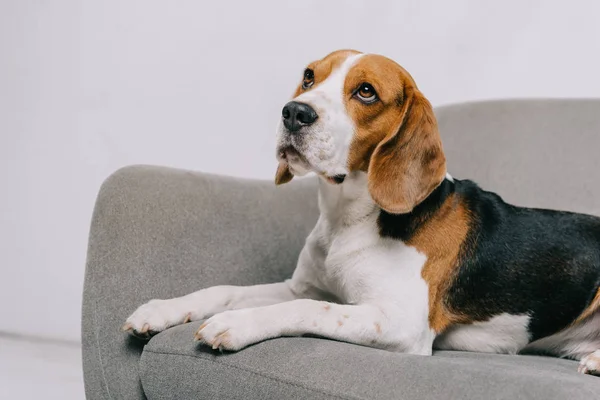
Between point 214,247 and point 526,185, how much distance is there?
1.56 meters

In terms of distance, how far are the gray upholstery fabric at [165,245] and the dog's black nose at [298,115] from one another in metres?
0.79

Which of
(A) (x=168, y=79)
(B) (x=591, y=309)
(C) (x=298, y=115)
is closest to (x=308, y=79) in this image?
(C) (x=298, y=115)

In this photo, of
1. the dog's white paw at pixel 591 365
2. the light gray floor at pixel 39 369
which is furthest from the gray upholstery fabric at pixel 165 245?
the light gray floor at pixel 39 369

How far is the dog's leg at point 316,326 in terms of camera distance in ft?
7.06

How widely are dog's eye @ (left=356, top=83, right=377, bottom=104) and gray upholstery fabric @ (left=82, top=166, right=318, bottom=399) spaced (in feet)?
2.92

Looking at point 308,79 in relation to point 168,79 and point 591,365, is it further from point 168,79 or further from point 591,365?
point 168,79

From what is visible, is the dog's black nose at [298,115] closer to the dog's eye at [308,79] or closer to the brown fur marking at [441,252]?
the dog's eye at [308,79]

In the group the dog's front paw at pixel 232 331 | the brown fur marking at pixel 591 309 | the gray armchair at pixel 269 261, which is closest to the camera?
the gray armchair at pixel 269 261

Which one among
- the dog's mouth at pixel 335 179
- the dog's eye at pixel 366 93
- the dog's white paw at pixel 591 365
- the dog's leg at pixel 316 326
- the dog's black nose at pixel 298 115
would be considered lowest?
the dog's white paw at pixel 591 365

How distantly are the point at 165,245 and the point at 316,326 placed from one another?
83cm

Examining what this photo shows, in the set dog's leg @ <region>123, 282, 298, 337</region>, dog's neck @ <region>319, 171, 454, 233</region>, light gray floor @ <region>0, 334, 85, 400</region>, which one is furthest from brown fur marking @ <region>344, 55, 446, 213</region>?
light gray floor @ <region>0, 334, 85, 400</region>

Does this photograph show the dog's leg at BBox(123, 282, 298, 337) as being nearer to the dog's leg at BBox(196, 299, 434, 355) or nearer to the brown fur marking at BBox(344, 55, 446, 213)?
the dog's leg at BBox(196, 299, 434, 355)

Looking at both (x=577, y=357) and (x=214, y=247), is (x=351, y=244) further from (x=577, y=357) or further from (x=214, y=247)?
(x=577, y=357)

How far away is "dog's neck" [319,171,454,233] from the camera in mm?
2551
